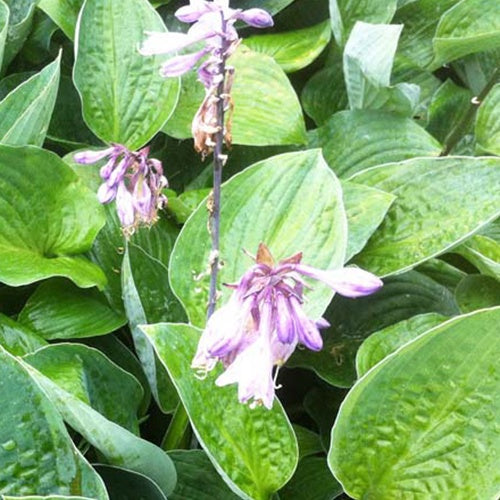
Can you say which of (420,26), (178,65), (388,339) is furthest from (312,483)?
(420,26)

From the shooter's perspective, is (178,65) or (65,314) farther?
(65,314)

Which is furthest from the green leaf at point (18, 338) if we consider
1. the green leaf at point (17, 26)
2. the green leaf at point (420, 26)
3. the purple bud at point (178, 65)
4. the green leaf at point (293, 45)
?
the green leaf at point (420, 26)

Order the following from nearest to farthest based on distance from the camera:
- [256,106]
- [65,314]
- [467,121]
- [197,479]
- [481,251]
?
[197,479], [65,314], [481,251], [256,106], [467,121]

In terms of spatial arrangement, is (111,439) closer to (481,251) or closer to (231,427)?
(231,427)

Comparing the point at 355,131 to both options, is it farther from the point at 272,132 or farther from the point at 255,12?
the point at 255,12

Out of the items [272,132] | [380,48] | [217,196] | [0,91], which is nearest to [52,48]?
[0,91]

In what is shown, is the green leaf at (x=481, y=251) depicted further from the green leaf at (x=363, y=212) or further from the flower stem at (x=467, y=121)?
the flower stem at (x=467, y=121)
